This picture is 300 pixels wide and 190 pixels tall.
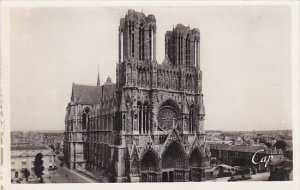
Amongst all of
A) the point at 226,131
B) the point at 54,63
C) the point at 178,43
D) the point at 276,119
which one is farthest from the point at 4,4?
the point at 276,119

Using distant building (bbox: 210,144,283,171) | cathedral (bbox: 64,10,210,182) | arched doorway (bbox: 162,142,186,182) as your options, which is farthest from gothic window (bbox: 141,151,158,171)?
distant building (bbox: 210,144,283,171)

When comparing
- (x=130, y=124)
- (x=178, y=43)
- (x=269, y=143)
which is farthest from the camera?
(x=178, y=43)

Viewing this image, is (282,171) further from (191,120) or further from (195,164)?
(191,120)

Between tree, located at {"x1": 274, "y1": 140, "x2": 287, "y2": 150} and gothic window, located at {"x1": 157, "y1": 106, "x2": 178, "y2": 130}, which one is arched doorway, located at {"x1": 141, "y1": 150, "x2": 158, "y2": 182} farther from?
tree, located at {"x1": 274, "y1": 140, "x2": 287, "y2": 150}

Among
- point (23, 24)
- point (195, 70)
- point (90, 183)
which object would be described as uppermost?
point (23, 24)

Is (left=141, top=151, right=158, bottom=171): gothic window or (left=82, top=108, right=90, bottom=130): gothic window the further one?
(left=82, top=108, right=90, bottom=130): gothic window

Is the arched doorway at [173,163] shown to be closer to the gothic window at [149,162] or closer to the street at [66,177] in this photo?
A: the gothic window at [149,162]

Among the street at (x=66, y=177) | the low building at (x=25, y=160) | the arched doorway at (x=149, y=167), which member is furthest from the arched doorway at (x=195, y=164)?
the low building at (x=25, y=160)

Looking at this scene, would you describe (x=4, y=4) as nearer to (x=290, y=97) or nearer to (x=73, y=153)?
(x=73, y=153)
